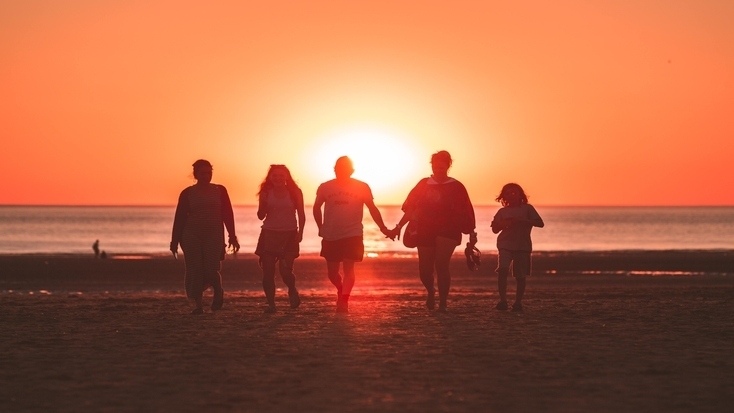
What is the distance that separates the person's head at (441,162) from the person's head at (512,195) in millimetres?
898

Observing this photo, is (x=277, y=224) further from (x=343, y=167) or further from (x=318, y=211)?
(x=343, y=167)

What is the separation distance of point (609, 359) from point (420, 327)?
2952mm

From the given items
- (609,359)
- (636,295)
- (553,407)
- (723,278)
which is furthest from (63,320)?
(723,278)

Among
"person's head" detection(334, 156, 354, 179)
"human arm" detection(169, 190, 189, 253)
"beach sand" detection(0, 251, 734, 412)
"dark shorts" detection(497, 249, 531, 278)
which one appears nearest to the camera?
"beach sand" detection(0, 251, 734, 412)

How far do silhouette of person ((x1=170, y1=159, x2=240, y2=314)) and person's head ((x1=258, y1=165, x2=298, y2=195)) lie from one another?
65 cm

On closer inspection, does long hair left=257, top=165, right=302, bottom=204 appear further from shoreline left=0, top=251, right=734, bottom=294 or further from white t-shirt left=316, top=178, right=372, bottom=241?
shoreline left=0, top=251, right=734, bottom=294

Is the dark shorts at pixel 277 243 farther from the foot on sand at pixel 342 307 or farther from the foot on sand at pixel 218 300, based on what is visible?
the foot on sand at pixel 342 307

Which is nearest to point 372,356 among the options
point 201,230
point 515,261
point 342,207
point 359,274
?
point 342,207

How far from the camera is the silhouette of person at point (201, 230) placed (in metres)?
13.9

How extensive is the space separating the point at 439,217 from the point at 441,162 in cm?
68

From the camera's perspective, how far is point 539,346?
10.2 metres

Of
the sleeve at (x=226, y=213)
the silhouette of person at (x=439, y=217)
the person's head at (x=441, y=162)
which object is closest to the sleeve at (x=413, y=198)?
the silhouette of person at (x=439, y=217)

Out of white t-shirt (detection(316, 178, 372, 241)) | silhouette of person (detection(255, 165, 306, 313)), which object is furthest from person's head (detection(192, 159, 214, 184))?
white t-shirt (detection(316, 178, 372, 241))

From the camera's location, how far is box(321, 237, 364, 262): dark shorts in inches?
550
